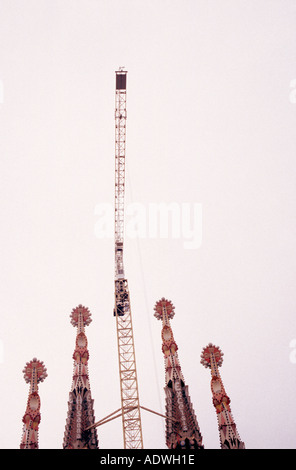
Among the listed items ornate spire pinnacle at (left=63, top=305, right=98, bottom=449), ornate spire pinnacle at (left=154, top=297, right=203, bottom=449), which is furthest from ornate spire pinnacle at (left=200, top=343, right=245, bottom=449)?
ornate spire pinnacle at (left=63, top=305, right=98, bottom=449)

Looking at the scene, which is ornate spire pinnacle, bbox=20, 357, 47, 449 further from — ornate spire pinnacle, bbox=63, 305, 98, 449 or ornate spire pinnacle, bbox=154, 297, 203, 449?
ornate spire pinnacle, bbox=154, 297, 203, 449

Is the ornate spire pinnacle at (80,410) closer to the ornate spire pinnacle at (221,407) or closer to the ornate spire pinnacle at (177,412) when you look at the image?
the ornate spire pinnacle at (177,412)

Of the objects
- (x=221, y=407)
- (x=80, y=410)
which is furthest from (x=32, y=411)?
(x=221, y=407)

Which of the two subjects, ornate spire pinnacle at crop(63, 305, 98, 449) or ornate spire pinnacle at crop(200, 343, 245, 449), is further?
ornate spire pinnacle at crop(63, 305, 98, 449)

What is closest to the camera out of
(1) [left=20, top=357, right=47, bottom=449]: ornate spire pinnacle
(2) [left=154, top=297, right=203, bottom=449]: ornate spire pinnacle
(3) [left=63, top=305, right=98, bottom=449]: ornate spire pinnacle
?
(1) [left=20, top=357, right=47, bottom=449]: ornate spire pinnacle

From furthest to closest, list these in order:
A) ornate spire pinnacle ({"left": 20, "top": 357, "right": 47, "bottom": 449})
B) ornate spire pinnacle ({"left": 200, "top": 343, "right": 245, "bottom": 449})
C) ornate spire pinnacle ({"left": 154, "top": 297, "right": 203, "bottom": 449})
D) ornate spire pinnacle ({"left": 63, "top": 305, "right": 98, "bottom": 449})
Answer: ornate spire pinnacle ({"left": 154, "top": 297, "right": 203, "bottom": 449})
ornate spire pinnacle ({"left": 63, "top": 305, "right": 98, "bottom": 449})
ornate spire pinnacle ({"left": 200, "top": 343, "right": 245, "bottom": 449})
ornate spire pinnacle ({"left": 20, "top": 357, "right": 47, "bottom": 449})
